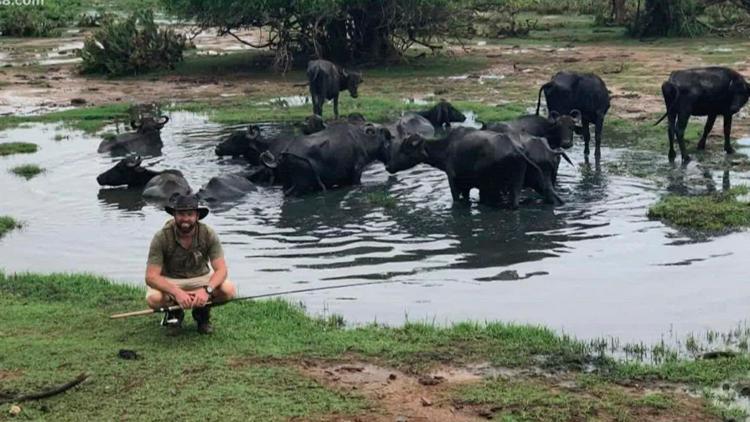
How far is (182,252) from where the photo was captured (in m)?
8.71

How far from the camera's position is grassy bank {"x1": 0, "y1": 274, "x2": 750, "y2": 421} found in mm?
7176

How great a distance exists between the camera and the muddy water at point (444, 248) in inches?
384

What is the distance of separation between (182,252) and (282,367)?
138cm

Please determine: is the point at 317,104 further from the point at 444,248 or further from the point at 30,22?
the point at 30,22

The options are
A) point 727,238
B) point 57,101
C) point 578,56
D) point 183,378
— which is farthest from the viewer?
point 578,56

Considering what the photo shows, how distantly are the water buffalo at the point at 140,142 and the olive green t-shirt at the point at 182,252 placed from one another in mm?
10088

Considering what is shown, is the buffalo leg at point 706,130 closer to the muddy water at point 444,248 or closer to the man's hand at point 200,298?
the muddy water at point 444,248

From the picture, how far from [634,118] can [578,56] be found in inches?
436

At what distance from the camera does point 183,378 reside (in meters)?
7.74

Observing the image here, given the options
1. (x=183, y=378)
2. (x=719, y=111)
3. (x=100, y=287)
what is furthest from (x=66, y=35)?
(x=183, y=378)

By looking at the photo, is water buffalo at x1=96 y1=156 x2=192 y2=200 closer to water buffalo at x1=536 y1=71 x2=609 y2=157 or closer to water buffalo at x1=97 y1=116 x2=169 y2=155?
water buffalo at x1=97 y1=116 x2=169 y2=155

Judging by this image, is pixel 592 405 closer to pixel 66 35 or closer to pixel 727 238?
pixel 727 238

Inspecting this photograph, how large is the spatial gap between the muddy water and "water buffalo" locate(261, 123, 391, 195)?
277 millimetres

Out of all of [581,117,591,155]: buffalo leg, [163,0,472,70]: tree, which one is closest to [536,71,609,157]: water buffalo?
[581,117,591,155]: buffalo leg
